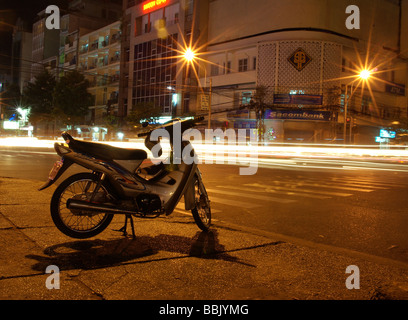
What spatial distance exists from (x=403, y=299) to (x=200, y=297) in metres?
1.63

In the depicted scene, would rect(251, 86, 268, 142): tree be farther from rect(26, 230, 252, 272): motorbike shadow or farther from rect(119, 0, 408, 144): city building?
rect(26, 230, 252, 272): motorbike shadow

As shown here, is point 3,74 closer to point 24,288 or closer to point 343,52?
point 343,52

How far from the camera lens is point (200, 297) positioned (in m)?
3.20

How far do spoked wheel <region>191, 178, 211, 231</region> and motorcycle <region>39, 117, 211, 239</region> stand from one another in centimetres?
44

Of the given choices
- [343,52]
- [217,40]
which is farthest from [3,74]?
[343,52]

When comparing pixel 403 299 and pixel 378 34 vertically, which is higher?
pixel 378 34

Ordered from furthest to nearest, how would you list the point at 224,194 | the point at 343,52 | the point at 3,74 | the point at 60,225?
1. the point at 3,74
2. the point at 343,52
3. the point at 224,194
4. the point at 60,225

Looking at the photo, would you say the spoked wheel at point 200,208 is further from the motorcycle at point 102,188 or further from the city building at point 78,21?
the city building at point 78,21

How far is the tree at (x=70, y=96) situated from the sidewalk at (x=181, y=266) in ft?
175

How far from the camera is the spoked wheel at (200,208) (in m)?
5.37

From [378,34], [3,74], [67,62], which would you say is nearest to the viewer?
[378,34]

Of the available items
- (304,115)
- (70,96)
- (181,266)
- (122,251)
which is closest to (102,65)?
(70,96)

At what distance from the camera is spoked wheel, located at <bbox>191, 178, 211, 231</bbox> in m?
5.37

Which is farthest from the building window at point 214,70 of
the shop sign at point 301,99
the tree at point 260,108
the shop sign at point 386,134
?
the shop sign at point 386,134
